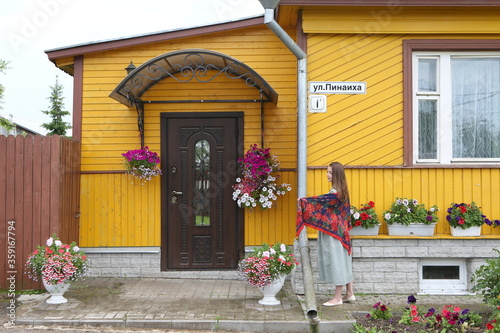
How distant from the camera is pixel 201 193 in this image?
876 cm

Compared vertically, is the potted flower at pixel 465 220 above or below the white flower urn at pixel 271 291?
above

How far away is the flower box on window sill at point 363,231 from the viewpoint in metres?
7.43

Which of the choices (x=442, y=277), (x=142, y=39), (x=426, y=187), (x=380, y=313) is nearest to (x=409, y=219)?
(x=426, y=187)

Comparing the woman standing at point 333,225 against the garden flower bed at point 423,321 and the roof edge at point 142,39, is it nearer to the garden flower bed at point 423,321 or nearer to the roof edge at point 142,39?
the garden flower bed at point 423,321

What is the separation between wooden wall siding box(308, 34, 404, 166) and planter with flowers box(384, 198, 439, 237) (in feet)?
1.98

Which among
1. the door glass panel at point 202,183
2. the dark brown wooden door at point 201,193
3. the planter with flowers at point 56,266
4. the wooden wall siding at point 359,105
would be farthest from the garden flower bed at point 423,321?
the planter with flowers at point 56,266

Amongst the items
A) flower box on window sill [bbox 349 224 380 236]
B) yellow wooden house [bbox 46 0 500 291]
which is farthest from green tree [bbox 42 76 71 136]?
flower box on window sill [bbox 349 224 380 236]

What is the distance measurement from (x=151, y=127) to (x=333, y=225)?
348 centimetres

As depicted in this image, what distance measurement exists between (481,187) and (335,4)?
3.16m

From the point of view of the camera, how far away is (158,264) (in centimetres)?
869

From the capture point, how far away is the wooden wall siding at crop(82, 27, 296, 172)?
8664mm

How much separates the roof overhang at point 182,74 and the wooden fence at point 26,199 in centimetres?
122

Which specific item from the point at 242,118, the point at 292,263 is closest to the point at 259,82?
the point at 242,118

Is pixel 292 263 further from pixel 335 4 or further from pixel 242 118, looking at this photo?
pixel 335 4
